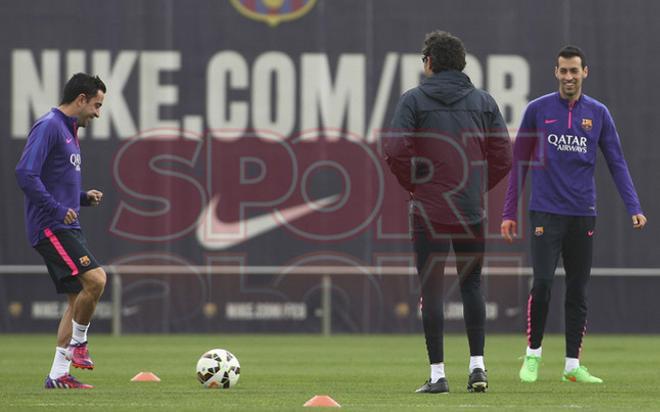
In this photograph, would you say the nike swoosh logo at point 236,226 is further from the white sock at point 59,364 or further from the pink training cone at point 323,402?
the pink training cone at point 323,402

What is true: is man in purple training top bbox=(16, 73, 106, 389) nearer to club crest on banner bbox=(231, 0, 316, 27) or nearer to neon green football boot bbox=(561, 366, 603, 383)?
neon green football boot bbox=(561, 366, 603, 383)

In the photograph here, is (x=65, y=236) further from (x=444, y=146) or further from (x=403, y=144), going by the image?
(x=444, y=146)

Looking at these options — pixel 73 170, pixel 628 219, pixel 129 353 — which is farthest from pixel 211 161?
pixel 73 170

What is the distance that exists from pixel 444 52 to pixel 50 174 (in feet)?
7.77

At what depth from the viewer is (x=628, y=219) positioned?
626 inches

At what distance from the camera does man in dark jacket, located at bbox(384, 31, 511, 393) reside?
287 inches

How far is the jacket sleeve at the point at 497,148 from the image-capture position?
291 inches

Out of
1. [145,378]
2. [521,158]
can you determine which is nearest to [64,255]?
[145,378]

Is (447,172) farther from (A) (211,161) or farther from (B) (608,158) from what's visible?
(A) (211,161)

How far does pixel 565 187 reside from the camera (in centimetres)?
867

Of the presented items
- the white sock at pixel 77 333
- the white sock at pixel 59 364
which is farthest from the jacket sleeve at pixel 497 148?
the white sock at pixel 59 364

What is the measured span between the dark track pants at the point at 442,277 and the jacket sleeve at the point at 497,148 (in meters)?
0.34

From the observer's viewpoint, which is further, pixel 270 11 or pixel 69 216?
pixel 270 11

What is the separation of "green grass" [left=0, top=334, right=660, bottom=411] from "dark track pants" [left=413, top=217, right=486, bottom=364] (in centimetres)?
32
